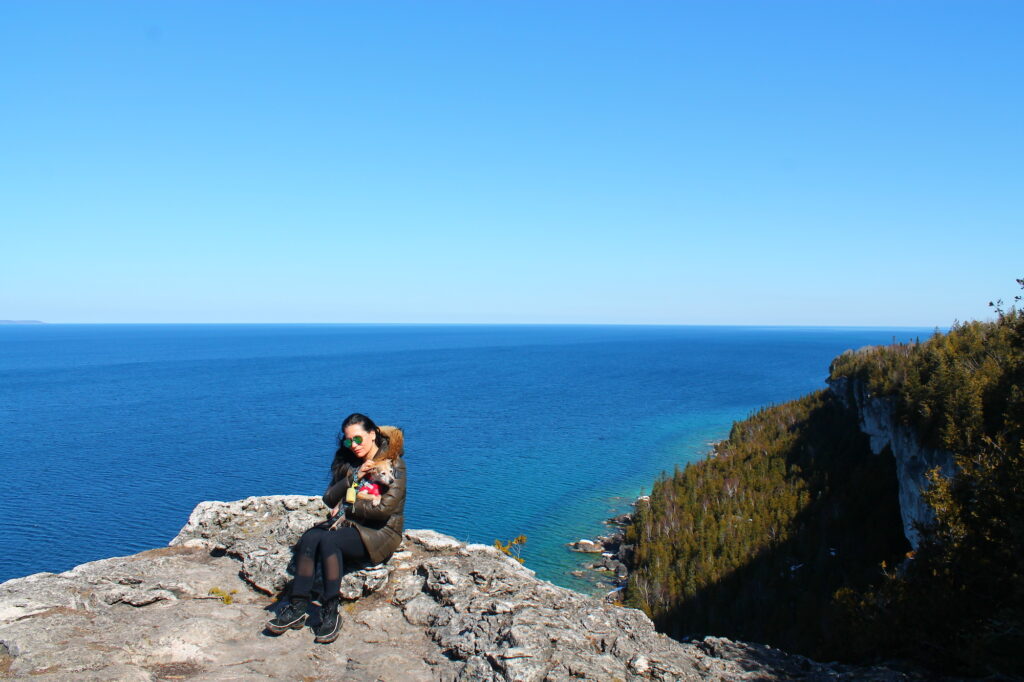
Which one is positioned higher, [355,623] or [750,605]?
[355,623]

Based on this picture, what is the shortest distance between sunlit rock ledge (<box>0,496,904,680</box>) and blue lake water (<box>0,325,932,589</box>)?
73.9 ft

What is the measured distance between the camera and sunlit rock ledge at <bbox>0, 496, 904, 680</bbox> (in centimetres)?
721

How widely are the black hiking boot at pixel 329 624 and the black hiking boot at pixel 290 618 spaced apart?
280mm

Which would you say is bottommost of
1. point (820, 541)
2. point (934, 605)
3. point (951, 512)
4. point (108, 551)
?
point (108, 551)

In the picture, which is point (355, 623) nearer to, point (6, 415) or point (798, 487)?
point (798, 487)

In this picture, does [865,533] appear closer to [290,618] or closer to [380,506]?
[380,506]

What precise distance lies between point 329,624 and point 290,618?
0.58 m

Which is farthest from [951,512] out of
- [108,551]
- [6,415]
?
[6,415]

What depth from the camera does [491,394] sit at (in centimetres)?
9838

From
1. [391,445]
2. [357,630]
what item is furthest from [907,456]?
[357,630]

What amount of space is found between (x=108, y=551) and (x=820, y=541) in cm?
3841

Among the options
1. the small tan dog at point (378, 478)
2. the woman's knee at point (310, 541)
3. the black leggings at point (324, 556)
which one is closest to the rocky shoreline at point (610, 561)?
the small tan dog at point (378, 478)

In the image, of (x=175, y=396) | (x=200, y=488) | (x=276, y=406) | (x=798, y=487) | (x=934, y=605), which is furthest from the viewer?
(x=175, y=396)

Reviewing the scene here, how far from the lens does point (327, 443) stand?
A: 2437 inches
